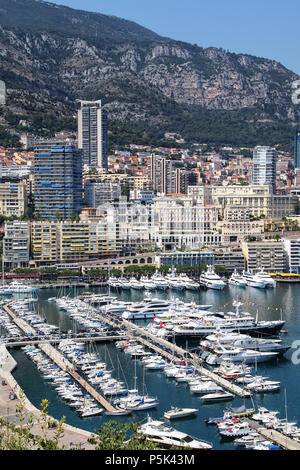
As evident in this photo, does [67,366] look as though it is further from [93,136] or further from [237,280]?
[93,136]

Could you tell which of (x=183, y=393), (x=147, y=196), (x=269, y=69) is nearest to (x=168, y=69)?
(x=269, y=69)

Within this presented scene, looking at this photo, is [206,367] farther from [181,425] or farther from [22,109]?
[22,109]

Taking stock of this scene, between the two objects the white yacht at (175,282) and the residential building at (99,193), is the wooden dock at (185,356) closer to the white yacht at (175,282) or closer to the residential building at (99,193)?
the white yacht at (175,282)

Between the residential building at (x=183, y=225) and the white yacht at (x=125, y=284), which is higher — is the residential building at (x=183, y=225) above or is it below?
above

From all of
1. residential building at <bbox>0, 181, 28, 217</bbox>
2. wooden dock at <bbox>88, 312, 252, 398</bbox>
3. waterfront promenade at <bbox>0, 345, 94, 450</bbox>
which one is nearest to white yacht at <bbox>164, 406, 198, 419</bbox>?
wooden dock at <bbox>88, 312, 252, 398</bbox>

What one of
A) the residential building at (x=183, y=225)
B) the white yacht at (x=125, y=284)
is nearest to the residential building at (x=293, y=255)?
the residential building at (x=183, y=225)

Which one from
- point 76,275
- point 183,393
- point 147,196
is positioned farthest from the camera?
point 147,196

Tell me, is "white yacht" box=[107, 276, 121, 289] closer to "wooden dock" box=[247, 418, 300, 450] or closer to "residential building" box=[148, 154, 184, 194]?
"residential building" box=[148, 154, 184, 194]
